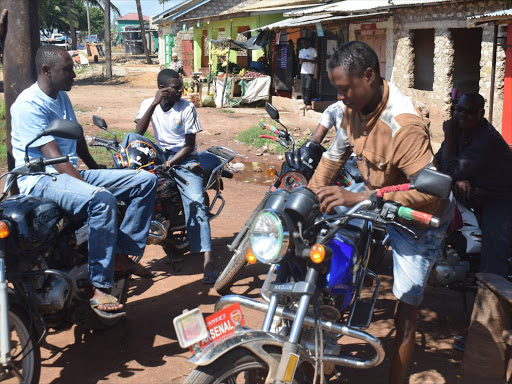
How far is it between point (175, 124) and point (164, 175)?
0.51 m

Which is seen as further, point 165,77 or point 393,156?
point 165,77

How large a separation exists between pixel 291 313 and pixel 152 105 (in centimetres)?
338

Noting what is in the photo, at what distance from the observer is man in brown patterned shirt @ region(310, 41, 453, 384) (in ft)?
9.70

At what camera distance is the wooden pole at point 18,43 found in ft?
15.9

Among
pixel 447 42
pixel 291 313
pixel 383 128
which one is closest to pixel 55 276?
pixel 291 313

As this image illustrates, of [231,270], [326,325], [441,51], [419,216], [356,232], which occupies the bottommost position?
[231,270]

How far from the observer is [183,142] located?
5703mm

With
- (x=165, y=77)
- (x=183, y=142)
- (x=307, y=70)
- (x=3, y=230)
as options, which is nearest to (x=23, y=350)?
(x=3, y=230)

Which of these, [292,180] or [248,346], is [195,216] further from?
[248,346]

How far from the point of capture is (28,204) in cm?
349

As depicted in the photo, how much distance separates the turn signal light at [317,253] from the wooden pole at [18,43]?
3.30 meters

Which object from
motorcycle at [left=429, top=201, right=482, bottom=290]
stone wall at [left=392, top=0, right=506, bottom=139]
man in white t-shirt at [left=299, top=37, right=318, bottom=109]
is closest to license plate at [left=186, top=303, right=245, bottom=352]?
motorcycle at [left=429, top=201, right=482, bottom=290]

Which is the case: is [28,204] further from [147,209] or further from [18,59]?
[18,59]

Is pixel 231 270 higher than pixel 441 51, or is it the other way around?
pixel 441 51
